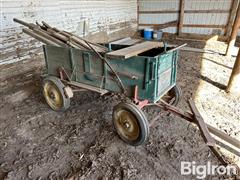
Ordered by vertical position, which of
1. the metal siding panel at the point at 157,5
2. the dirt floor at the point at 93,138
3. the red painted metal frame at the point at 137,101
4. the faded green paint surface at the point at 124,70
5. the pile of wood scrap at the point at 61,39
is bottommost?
the dirt floor at the point at 93,138

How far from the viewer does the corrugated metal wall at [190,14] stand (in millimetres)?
8007

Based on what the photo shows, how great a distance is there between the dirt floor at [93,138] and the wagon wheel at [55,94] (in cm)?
16

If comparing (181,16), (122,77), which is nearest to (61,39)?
(122,77)

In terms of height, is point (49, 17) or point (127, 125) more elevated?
point (49, 17)

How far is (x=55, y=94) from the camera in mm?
3178

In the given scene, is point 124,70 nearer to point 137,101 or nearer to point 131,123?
point 137,101

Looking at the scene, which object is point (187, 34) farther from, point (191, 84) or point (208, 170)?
point (208, 170)

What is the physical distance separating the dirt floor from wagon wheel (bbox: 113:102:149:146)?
14cm

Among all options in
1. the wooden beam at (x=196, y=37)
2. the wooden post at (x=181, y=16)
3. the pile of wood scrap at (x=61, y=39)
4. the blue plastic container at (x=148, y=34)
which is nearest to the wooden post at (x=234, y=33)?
the wooden beam at (x=196, y=37)

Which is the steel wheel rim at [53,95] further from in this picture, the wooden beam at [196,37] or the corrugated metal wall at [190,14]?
the corrugated metal wall at [190,14]

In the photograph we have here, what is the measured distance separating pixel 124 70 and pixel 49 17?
4.19 metres

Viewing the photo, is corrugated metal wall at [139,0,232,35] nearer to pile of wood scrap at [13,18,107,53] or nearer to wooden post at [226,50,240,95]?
wooden post at [226,50,240,95]

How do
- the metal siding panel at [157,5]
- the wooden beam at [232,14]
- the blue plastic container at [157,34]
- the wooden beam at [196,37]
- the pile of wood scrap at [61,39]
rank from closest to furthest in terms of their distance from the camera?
the pile of wood scrap at [61,39]
the wooden beam at [232,14]
the wooden beam at [196,37]
the metal siding panel at [157,5]
the blue plastic container at [157,34]

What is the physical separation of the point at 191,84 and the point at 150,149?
2.40 m
